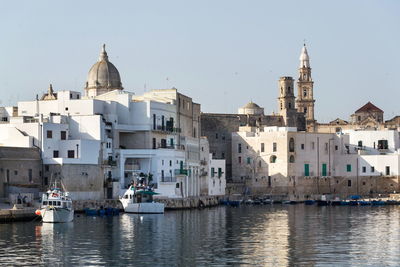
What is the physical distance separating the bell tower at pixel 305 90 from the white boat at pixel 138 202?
61.2 meters

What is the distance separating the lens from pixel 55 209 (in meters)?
56.2

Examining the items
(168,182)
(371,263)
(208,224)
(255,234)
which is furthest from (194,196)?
(371,263)

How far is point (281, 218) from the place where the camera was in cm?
6488

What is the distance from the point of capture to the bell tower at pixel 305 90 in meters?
125

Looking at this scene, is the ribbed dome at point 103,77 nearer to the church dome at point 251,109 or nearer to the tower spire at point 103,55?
the tower spire at point 103,55

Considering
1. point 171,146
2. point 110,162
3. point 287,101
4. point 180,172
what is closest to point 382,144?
point 287,101

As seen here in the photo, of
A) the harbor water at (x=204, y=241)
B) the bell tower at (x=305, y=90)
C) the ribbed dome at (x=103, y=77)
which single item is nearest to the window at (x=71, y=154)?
the harbor water at (x=204, y=241)

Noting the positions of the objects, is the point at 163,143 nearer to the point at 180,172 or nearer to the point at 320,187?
the point at 180,172

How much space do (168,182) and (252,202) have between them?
56.3 feet

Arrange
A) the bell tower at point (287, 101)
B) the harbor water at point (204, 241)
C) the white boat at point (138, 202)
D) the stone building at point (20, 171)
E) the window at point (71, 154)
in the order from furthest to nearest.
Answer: the bell tower at point (287, 101), the window at point (71, 154), the white boat at point (138, 202), the stone building at point (20, 171), the harbor water at point (204, 241)

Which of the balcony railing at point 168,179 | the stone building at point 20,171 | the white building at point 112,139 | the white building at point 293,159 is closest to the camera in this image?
the stone building at point 20,171

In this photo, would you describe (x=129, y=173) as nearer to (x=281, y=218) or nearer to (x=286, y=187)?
(x=281, y=218)

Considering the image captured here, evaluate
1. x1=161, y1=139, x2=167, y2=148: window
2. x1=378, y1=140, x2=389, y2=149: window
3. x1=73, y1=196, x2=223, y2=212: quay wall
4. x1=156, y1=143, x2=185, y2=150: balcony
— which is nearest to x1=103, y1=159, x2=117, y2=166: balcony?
x1=73, y1=196, x2=223, y2=212: quay wall

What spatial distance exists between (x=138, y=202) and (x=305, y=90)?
2516 inches
